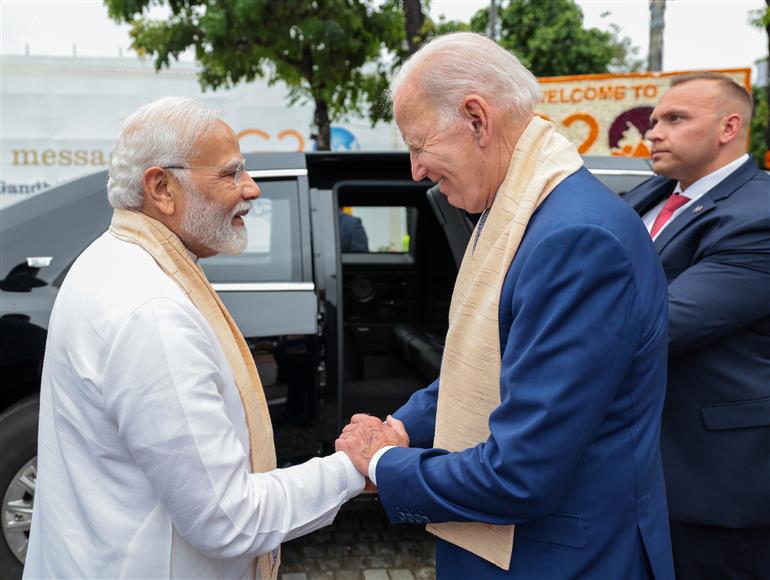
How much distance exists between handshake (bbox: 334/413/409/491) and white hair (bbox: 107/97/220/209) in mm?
707

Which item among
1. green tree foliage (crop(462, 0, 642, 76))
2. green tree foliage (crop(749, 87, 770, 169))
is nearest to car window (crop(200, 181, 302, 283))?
green tree foliage (crop(462, 0, 642, 76))

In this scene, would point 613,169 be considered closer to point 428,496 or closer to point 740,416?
point 740,416

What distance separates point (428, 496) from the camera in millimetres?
1415

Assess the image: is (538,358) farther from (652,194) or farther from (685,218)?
(652,194)

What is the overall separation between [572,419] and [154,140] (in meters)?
1.00

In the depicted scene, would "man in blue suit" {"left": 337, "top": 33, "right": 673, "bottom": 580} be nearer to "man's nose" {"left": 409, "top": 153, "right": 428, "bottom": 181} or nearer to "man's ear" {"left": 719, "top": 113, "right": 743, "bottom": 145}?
"man's nose" {"left": 409, "top": 153, "right": 428, "bottom": 181}

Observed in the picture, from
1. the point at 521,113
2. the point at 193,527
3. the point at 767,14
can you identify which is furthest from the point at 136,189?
the point at 767,14

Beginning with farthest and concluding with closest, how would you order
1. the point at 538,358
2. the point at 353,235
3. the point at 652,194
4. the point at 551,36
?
the point at 551,36, the point at 353,235, the point at 652,194, the point at 538,358

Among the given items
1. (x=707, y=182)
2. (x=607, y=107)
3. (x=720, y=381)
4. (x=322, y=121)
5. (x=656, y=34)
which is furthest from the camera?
(x=322, y=121)

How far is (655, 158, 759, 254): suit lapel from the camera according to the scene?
2.24 meters

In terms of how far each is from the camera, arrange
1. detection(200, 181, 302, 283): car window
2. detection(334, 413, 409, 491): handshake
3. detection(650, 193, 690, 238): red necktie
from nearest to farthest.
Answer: detection(334, 413, 409, 491): handshake
detection(650, 193, 690, 238): red necktie
detection(200, 181, 302, 283): car window

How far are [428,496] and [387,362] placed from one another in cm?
410

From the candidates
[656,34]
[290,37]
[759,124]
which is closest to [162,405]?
[290,37]

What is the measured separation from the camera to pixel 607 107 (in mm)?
8359
